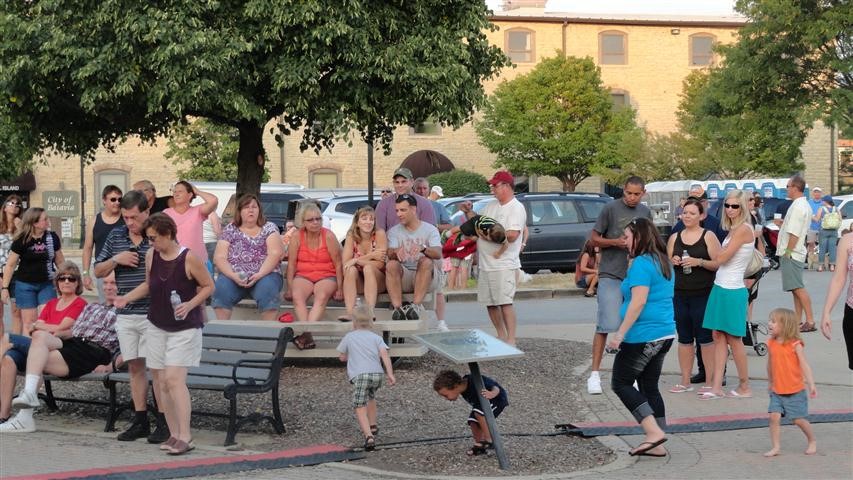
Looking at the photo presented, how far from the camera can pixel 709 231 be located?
10891 mm

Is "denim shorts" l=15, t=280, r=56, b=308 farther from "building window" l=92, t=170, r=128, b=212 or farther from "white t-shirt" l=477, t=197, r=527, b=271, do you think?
"building window" l=92, t=170, r=128, b=212

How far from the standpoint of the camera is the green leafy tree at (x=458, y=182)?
5016cm

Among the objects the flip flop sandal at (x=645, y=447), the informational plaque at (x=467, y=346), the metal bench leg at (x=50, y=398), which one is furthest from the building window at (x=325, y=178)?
Answer: the flip flop sandal at (x=645, y=447)

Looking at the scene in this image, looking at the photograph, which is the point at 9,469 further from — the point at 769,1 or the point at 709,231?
the point at 769,1

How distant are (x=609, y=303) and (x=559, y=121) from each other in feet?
136

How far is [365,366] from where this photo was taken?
877 cm

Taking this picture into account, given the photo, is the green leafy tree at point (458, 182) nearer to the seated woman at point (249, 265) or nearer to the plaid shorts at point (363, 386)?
the seated woman at point (249, 265)

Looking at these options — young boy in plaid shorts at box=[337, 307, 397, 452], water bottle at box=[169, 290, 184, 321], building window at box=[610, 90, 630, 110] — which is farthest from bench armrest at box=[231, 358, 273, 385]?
building window at box=[610, 90, 630, 110]

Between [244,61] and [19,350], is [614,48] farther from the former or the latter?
[19,350]

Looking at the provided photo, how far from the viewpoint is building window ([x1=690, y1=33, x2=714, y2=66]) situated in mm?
57688

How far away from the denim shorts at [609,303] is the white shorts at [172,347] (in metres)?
3.99

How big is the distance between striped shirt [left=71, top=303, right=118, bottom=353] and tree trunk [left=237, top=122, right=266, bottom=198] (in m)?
5.08

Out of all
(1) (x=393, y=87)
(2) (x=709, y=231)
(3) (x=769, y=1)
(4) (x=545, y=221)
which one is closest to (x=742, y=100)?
(3) (x=769, y=1)

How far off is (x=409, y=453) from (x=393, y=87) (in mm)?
6675
